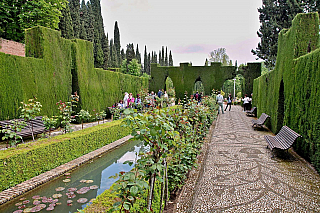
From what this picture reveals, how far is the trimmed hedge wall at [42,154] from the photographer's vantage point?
12.8 ft

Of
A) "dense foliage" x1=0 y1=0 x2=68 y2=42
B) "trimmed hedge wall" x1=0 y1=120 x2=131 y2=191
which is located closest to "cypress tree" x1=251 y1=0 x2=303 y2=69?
"dense foliage" x1=0 y1=0 x2=68 y2=42

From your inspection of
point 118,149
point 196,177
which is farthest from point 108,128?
point 196,177

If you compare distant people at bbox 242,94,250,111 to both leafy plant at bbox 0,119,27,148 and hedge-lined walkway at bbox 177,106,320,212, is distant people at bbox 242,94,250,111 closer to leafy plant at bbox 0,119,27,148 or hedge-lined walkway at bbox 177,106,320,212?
hedge-lined walkway at bbox 177,106,320,212

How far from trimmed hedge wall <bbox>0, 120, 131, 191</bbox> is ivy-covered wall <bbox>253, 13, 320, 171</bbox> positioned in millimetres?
5857

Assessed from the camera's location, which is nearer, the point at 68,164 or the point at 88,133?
the point at 68,164

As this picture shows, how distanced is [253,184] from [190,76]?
757 inches

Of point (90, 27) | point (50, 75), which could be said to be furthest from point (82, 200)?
point (90, 27)

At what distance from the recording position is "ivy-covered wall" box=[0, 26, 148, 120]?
718cm

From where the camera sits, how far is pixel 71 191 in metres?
A: 3.79

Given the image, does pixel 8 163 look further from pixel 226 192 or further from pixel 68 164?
pixel 226 192

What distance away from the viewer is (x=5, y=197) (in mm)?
3455

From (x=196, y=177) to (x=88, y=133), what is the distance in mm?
3697

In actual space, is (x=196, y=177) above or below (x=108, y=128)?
below

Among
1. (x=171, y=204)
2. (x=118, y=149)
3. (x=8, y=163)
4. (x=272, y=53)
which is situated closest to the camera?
(x=171, y=204)
